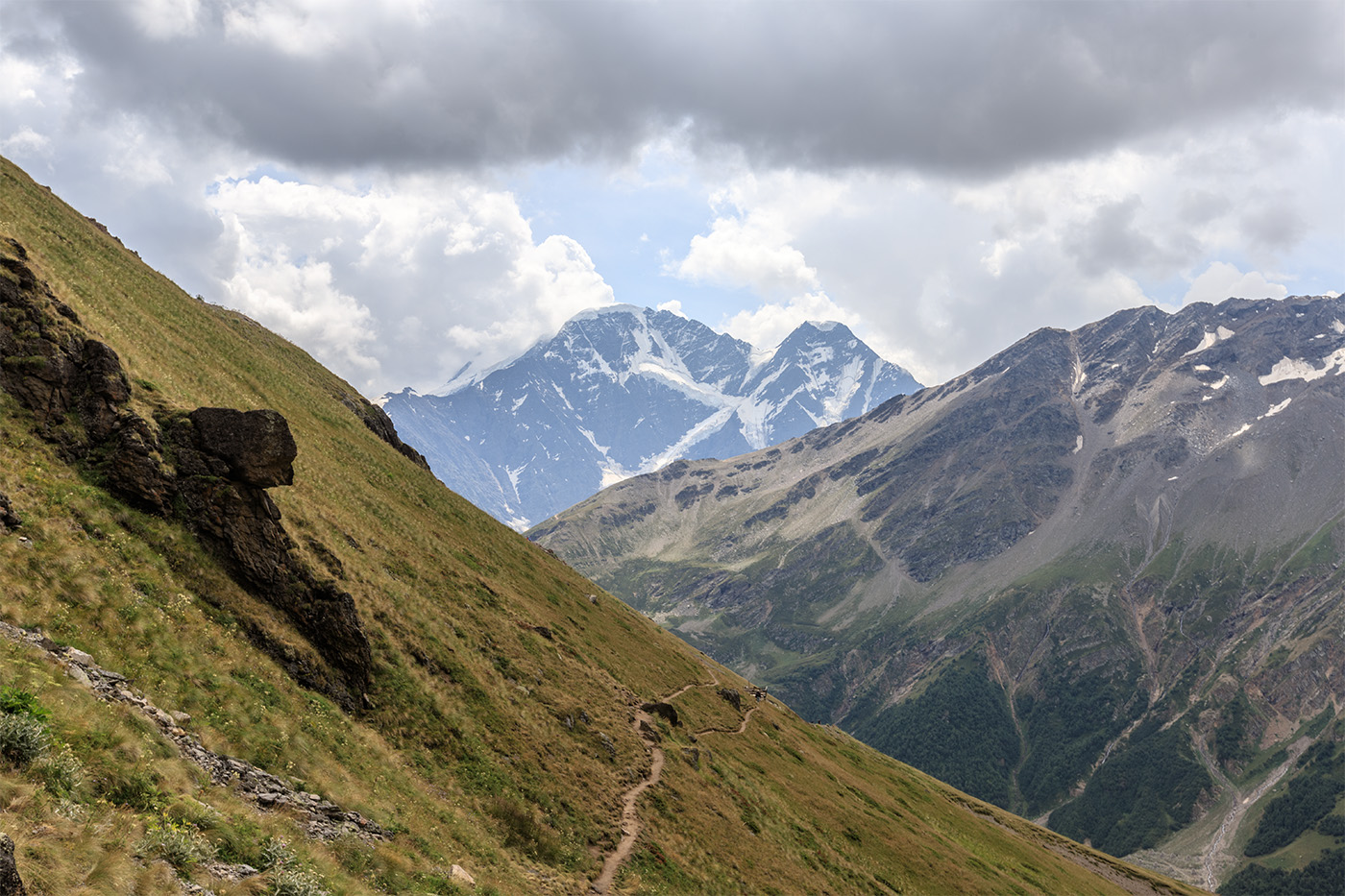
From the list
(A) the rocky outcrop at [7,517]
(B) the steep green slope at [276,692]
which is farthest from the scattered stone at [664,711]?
(A) the rocky outcrop at [7,517]

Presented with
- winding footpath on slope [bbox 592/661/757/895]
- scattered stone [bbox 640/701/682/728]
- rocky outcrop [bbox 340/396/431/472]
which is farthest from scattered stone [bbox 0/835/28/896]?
rocky outcrop [bbox 340/396/431/472]

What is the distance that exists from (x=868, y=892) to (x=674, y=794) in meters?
17.8

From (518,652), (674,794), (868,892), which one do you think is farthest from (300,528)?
(868,892)

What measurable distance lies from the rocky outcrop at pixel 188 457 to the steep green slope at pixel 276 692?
10 cm

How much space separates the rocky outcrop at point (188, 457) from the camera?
27.5 m

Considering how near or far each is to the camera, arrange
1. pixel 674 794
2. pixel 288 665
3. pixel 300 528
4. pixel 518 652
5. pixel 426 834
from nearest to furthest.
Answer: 1. pixel 426 834
2. pixel 288 665
3. pixel 300 528
4. pixel 674 794
5. pixel 518 652

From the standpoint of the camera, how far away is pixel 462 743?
3325 cm

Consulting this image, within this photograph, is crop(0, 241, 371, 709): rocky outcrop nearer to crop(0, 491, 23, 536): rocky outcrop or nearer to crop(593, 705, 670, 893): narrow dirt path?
crop(0, 491, 23, 536): rocky outcrop

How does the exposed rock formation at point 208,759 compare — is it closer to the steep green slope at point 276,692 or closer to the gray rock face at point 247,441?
the steep green slope at point 276,692

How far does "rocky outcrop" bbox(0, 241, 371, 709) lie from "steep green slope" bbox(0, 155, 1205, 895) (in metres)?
0.10

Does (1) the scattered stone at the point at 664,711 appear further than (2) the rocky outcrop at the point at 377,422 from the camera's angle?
No

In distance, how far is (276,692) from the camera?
25.9m

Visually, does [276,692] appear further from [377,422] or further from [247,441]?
[377,422]

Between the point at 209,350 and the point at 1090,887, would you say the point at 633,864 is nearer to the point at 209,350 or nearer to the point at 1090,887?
the point at 209,350
